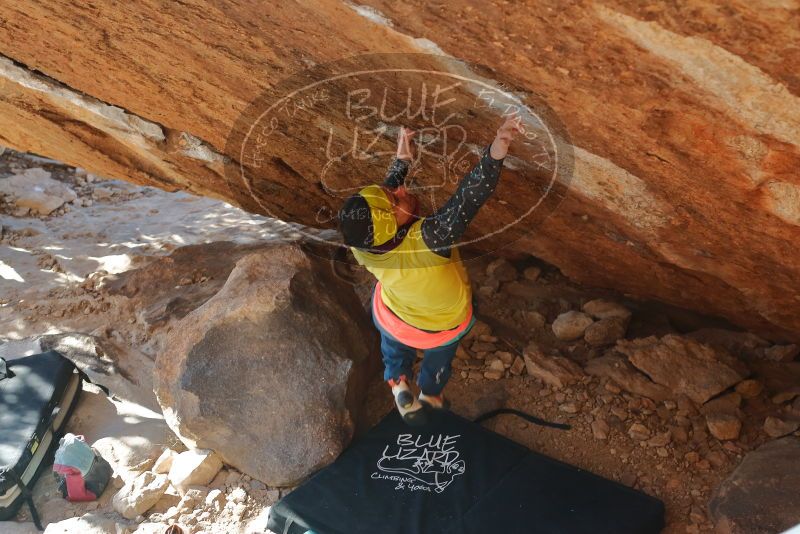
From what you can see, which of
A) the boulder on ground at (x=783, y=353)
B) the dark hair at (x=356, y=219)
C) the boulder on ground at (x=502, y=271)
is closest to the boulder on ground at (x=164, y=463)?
the dark hair at (x=356, y=219)

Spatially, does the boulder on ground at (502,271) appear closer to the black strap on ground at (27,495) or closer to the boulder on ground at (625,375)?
the boulder on ground at (625,375)

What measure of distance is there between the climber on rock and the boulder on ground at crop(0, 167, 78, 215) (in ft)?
15.5

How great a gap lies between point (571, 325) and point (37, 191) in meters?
5.19

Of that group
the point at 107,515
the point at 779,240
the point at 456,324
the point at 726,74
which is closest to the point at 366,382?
the point at 456,324

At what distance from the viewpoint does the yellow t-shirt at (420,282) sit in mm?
2629

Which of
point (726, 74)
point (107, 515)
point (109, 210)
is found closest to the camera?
point (726, 74)

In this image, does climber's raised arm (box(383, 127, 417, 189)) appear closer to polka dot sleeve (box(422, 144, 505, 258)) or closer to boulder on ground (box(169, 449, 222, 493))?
polka dot sleeve (box(422, 144, 505, 258))

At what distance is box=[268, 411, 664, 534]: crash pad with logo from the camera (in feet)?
9.32

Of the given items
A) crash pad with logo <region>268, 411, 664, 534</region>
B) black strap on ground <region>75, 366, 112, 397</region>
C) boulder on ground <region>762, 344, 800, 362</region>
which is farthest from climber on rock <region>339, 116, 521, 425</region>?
black strap on ground <region>75, 366, 112, 397</region>

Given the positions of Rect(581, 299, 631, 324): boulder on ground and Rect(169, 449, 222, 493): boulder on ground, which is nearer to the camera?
Rect(169, 449, 222, 493): boulder on ground

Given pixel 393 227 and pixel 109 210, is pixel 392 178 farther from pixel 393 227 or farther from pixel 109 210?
pixel 109 210

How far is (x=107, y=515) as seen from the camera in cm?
313

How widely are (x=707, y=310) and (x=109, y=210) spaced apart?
5.22m

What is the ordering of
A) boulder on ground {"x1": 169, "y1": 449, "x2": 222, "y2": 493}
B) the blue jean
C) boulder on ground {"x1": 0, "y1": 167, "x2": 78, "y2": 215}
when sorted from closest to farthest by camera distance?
the blue jean → boulder on ground {"x1": 169, "y1": 449, "x2": 222, "y2": 493} → boulder on ground {"x1": 0, "y1": 167, "x2": 78, "y2": 215}
